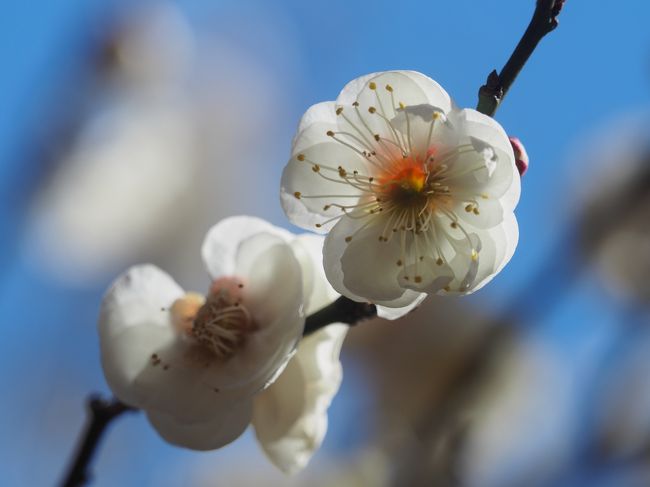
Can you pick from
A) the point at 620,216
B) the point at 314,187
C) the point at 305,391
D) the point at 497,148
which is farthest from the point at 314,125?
the point at 620,216

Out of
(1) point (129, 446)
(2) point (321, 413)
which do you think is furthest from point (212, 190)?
(2) point (321, 413)

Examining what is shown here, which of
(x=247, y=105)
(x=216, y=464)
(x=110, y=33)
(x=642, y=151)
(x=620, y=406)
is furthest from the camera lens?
(x=247, y=105)

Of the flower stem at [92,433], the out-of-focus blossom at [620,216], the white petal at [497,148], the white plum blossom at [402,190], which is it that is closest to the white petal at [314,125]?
the white plum blossom at [402,190]

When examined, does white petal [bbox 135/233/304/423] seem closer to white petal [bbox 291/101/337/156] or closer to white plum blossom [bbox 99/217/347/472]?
white plum blossom [bbox 99/217/347/472]

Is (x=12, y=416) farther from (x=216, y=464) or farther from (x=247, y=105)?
(x=247, y=105)

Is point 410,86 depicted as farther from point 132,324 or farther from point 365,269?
point 132,324

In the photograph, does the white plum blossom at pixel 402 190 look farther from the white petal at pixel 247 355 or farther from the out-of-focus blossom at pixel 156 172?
the out-of-focus blossom at pixel 156 172
